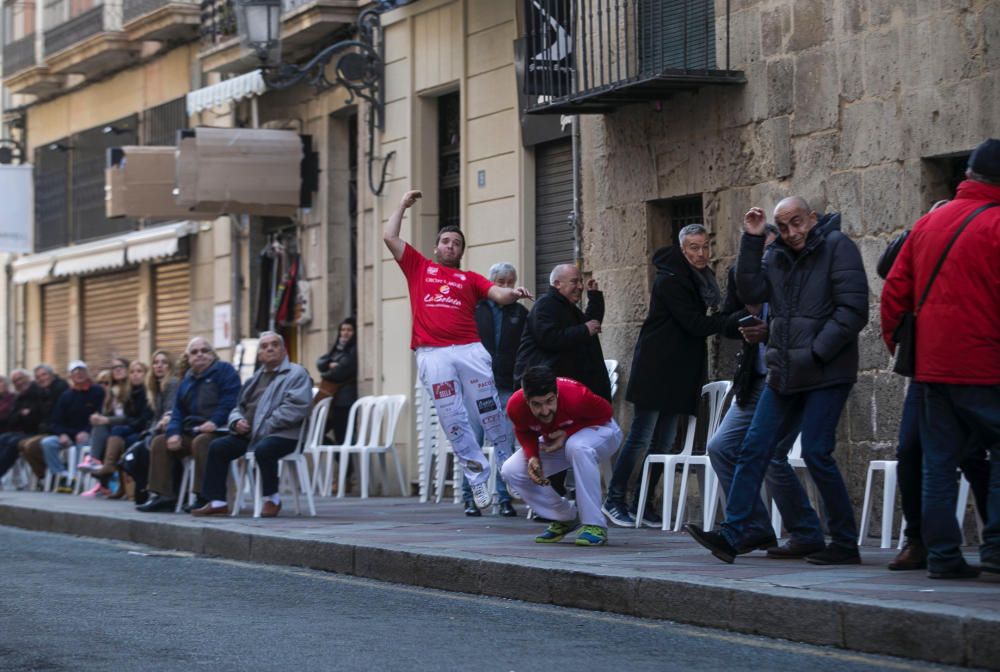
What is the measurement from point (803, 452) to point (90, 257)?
61.9ft

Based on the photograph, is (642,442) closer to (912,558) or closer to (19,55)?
(912,558)

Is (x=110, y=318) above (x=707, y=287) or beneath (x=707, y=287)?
above

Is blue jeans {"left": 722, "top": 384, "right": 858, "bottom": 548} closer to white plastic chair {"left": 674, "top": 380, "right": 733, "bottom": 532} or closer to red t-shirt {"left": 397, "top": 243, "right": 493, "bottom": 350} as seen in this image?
white plastic chair {"left": 674, "top": 380, "right": 733, "bottom": 532}

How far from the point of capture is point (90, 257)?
2672cm

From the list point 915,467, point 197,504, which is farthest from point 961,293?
point 197,504

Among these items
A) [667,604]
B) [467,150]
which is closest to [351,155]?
[467,150]

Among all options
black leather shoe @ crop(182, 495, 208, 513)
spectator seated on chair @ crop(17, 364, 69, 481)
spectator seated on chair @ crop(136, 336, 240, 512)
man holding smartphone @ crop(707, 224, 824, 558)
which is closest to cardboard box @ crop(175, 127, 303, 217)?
spectator seated on chair @ crop(17, 364, 69, 481)

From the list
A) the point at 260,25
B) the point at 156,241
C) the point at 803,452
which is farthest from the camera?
the point at 156,241

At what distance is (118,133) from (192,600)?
58.6ft

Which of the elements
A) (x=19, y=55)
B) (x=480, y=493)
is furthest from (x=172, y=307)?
(x=480, y=493)

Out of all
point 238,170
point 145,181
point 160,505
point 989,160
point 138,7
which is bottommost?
point 160,505

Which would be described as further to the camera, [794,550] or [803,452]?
[794,550]

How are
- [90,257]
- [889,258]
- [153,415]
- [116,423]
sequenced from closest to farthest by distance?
[889,258] → [153,415] → [116,423] → [90,257]

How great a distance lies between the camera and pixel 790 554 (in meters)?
9.76
